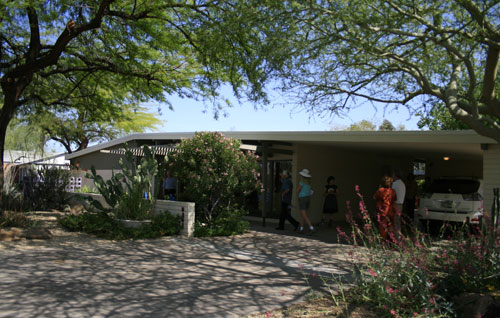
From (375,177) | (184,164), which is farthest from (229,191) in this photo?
(375,177)

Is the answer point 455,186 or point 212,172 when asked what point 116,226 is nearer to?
point 212,172

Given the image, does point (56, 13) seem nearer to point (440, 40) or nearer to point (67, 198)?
point (67, 198)

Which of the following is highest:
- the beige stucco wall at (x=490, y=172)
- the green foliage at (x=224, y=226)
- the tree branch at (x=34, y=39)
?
the tree branch at (x=34, y=39)

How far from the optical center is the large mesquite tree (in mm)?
9492

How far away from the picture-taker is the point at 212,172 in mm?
10906

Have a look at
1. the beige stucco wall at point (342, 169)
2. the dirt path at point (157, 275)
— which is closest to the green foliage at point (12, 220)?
the dirt path at point (157, 275)

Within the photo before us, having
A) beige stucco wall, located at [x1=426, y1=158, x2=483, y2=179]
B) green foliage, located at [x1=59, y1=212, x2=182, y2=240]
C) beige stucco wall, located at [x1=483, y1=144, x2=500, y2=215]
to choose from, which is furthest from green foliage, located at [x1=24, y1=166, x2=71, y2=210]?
beige stucco wall, located at [x1=426, y1=158, x2=483, y2=179]

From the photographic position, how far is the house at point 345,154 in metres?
10.8

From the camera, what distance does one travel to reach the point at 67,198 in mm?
15523

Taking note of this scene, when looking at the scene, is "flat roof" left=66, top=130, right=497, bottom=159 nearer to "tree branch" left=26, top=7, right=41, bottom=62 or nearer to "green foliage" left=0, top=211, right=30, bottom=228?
"tree branch" left=26, top=7, right=41, bottom=62

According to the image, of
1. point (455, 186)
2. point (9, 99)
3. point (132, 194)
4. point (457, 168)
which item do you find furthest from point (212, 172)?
point (457, 168)

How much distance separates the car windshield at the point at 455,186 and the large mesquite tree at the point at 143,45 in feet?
18.3

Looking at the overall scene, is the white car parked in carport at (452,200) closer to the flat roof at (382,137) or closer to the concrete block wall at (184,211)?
the flat roof at (382,137)

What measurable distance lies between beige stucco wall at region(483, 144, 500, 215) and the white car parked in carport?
0.45 meters
